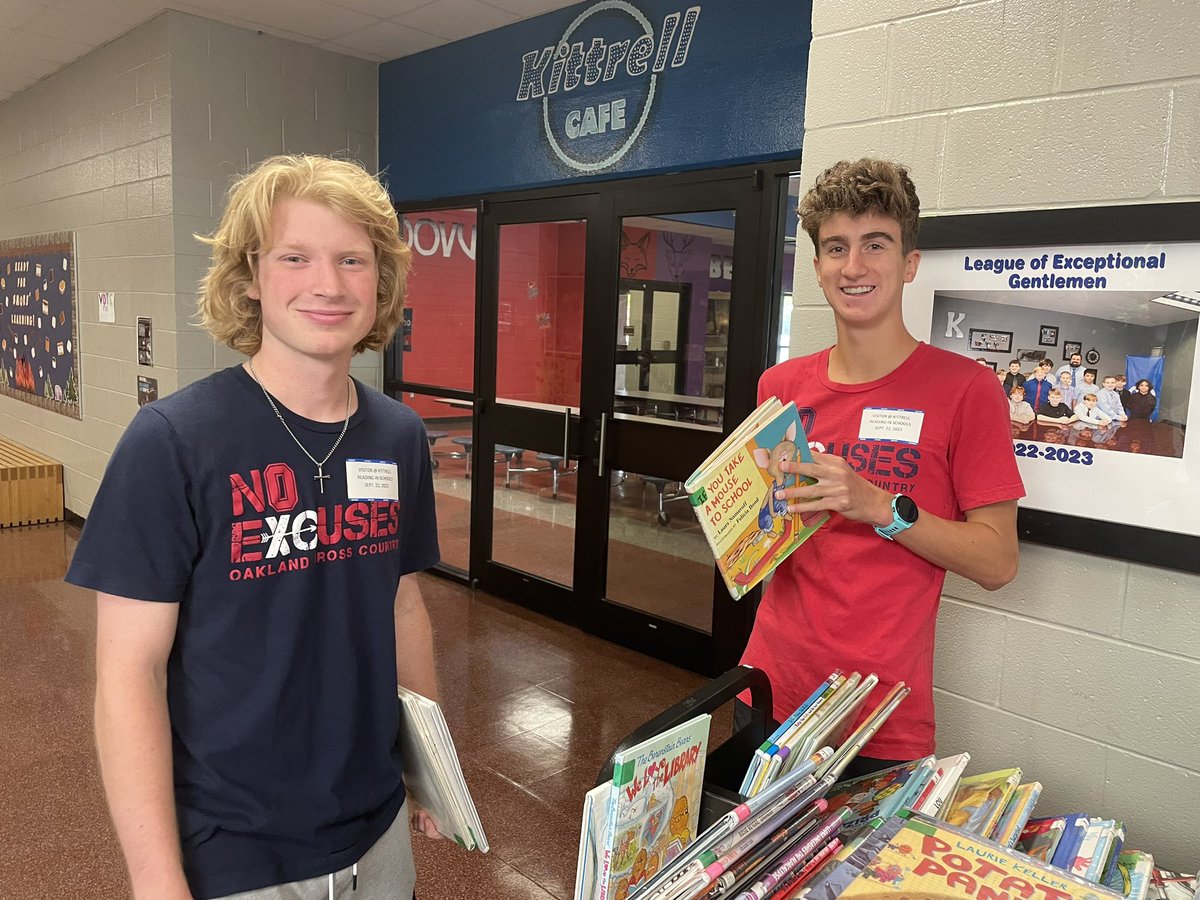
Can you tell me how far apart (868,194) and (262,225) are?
0.95 meters

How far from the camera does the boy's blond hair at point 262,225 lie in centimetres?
123

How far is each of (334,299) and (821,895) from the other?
1005 millimetres

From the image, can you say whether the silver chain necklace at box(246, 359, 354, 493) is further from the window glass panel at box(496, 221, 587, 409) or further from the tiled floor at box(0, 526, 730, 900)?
the window glass panel at box(496, 221, 587, 409)

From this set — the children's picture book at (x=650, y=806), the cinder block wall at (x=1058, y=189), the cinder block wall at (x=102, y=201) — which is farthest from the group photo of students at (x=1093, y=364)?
the cinder block wall at (x=102, y=201)

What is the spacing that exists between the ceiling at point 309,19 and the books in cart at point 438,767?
402cm

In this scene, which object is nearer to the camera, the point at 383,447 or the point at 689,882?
the point at 689,882

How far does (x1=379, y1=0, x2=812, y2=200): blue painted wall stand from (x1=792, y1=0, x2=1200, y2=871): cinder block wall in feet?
5.20

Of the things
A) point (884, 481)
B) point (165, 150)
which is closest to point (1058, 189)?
point (884, 481)

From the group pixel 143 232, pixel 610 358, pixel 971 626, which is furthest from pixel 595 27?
pixel 971 626

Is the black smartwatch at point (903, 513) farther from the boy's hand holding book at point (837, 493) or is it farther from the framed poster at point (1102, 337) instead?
the framed poster at point (1102, 337)

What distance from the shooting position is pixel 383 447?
1.36 metres

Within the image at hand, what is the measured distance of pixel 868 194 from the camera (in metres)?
1.42

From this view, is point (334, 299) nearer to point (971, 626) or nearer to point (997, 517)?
point (997, 517)

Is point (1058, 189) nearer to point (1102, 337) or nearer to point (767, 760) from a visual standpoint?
point (1102, 337)
